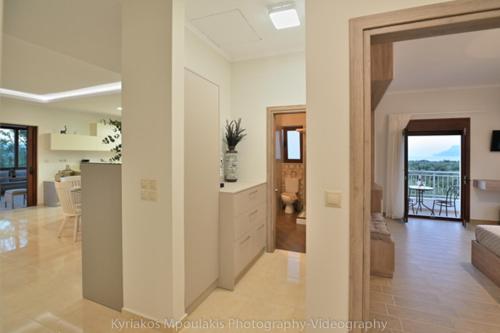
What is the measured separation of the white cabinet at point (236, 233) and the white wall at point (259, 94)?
66 centimetres

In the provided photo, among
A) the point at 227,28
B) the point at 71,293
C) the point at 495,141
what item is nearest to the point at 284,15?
the point at 227,28

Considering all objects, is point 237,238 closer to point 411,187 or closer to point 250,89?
point 250,89

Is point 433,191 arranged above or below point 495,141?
below

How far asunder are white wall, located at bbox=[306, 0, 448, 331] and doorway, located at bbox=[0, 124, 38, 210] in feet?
26.3

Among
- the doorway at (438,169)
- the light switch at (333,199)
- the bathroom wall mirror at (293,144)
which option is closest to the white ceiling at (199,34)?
the doorway at (438,169)

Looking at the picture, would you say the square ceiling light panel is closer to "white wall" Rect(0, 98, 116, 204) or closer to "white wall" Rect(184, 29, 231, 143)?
"white wall" Rect(184, 29, 231, 143)

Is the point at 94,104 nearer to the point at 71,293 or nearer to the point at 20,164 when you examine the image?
the point at 20,164

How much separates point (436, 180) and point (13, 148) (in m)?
10.7

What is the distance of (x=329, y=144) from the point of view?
4.94 ft

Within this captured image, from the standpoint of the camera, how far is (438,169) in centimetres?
589

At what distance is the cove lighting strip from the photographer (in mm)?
5261

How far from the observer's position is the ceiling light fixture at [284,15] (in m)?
2.50

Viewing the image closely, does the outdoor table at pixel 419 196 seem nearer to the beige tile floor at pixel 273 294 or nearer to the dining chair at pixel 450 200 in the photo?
the dining chair at pixel 450 200

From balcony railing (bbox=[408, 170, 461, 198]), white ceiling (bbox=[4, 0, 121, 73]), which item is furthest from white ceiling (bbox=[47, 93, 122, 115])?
balcony railing (bbox=[408, 170, 461, 198])
